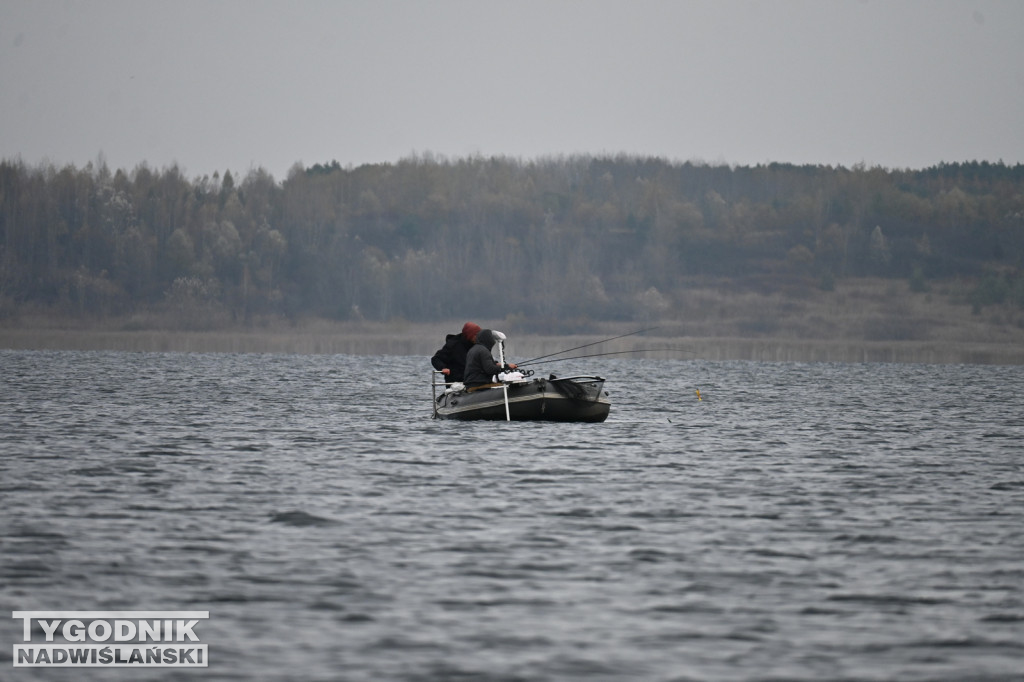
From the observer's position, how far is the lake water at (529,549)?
1226cm

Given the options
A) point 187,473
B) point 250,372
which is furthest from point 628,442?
point 250,372

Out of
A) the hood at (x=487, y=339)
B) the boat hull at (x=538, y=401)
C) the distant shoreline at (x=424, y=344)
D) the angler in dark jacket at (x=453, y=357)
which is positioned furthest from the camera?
the distant shoreline at (x=424, y=344)

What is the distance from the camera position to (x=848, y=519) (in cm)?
1997

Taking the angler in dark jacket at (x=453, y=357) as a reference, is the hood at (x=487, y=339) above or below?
above

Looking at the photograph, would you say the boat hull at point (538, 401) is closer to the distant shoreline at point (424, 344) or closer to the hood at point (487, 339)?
the hood at point (487, 339)

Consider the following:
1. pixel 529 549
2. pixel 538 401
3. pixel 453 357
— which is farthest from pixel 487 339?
pixel 529 549

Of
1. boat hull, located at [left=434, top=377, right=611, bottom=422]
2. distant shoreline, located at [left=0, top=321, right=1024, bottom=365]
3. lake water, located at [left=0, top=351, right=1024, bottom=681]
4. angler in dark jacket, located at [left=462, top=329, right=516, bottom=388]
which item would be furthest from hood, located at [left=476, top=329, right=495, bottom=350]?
distant shoreline, located at [left=0, top=321, right=1024, bottom=365]

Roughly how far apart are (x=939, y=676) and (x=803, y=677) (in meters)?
1.19

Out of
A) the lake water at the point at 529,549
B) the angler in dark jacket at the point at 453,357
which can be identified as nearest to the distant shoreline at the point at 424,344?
the angler in dark jacket at the point at 453,357

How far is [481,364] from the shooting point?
34.3 metres

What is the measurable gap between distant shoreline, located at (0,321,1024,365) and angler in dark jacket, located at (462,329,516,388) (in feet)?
344

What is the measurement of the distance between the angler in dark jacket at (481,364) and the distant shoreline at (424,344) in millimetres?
104803

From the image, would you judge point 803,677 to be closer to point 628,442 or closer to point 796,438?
point 628,442

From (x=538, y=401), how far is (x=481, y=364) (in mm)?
1710
